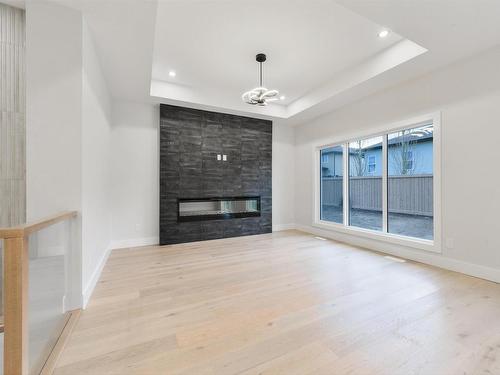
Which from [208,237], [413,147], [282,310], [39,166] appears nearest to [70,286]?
[39,166]

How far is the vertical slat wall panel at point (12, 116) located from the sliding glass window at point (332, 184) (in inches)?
195

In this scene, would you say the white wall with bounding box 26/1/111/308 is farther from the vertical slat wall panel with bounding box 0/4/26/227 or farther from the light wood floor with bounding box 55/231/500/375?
the light wood floor with bounding box 55/231/500/375

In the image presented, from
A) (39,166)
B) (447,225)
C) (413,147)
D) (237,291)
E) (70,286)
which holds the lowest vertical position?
(237,291)

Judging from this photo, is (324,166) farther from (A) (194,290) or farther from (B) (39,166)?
(B) (39,166)

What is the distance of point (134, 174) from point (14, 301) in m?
3.43

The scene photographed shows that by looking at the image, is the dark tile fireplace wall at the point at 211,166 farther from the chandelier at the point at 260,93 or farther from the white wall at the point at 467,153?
the white wall at the point at 467,153

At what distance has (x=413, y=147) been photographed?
360cm

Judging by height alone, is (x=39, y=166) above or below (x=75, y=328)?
above

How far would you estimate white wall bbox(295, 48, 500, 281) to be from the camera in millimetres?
2684

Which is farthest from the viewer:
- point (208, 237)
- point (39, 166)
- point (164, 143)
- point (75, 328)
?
point (208, 237)

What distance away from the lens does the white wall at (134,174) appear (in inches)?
165

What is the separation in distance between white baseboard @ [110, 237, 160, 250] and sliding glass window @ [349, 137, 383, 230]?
13.2 ft

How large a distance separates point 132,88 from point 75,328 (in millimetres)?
3415

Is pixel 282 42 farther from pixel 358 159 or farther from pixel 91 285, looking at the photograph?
pixel 91 285
